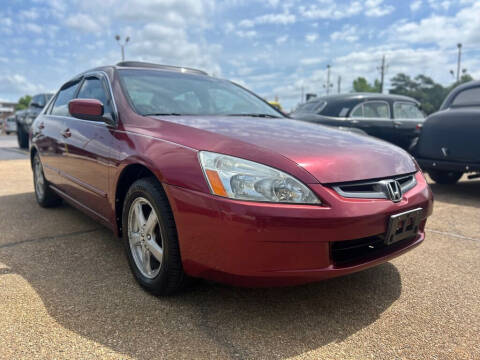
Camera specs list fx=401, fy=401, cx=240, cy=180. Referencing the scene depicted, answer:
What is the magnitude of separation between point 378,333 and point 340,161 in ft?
2.84

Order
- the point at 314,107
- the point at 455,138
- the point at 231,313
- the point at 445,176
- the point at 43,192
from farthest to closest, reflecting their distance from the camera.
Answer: the point at 314,107 → the point at 445,176 → the point at 455,138 → the point at 43,192 → the point at 231,313

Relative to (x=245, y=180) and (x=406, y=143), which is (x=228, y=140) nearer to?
(x=245, y=180)

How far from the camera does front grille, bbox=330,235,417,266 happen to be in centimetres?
194

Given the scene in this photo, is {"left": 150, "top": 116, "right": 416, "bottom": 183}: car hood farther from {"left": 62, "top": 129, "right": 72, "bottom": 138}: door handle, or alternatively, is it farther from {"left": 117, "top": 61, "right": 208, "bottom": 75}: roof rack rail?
{"left": 62, "top": 129, "right": 72, "bottom": 138}: door handle

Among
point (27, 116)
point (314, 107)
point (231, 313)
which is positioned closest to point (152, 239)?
point (231, 313)

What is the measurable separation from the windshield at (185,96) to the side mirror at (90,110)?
21cm

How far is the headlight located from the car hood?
72 millimetres

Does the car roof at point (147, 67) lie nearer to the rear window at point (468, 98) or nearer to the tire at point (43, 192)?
the tire at point (43, 192)

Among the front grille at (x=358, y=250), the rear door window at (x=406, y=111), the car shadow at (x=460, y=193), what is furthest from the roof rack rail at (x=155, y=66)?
the rear door window at (x=406, y=111)

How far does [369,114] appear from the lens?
7629 millimetres

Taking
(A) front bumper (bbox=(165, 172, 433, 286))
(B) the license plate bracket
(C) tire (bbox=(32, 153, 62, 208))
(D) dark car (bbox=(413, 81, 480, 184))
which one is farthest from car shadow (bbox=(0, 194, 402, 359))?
(D) dark car (bbox=(413, 81, 480, 184))

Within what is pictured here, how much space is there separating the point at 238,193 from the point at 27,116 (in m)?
10.8

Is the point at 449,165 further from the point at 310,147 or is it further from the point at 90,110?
the point at 90,110

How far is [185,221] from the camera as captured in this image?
1969 millimetres
